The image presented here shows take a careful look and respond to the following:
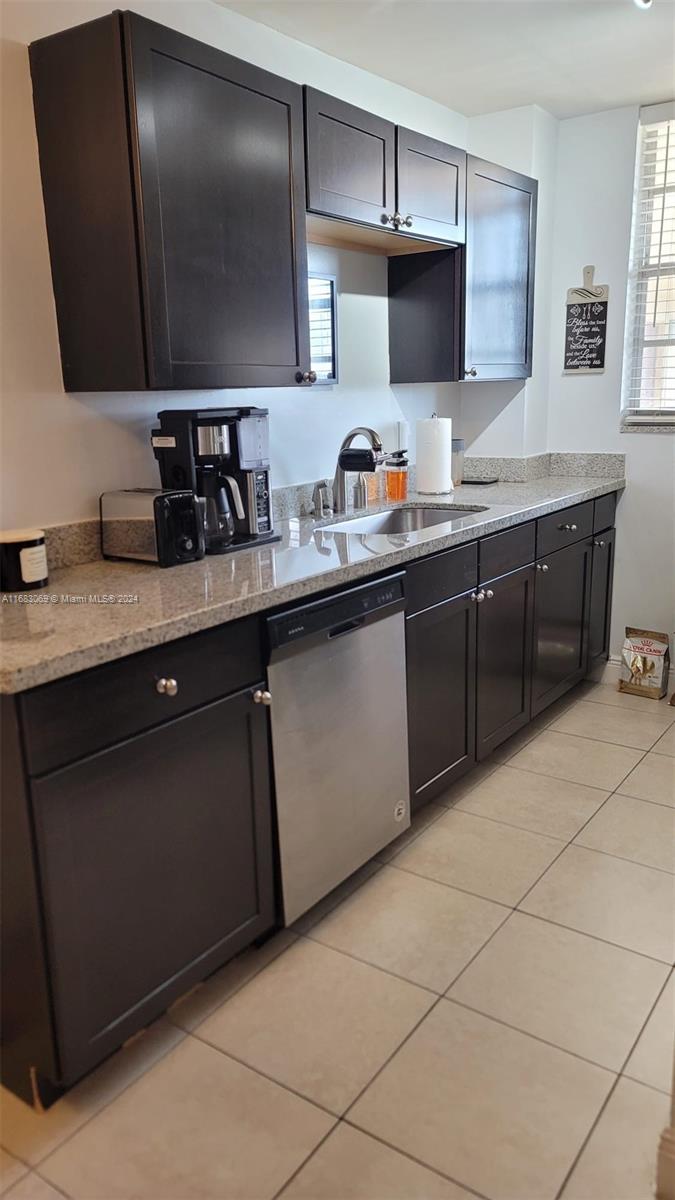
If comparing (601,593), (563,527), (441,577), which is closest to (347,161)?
(441,577)

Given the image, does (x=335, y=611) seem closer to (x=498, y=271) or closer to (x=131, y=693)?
(x=131, y=693)

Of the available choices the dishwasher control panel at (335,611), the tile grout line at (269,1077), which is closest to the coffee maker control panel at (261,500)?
the dishwasher control panel at (335,611)

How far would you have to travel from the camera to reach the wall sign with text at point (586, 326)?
3.67 metres

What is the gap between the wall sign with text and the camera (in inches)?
144

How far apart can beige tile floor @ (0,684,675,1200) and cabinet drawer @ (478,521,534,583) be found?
33.5 inches

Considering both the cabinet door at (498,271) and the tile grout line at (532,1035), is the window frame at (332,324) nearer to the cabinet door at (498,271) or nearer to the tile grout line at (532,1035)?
the cabinet door at (498,271)

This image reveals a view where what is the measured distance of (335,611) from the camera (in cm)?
206

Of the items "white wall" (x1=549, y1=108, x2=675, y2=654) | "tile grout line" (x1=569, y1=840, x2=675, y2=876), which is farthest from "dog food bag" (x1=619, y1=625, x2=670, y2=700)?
"tile grout line" (x1=569, y1=840, x2=675, y2=876)

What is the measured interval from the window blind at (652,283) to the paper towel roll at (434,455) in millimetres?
933

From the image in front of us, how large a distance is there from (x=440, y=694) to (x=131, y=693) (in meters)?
1.26

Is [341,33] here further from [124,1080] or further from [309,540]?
[124,1080]

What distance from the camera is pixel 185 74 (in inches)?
75.8

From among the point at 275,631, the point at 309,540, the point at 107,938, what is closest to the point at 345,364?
the point at 309,540

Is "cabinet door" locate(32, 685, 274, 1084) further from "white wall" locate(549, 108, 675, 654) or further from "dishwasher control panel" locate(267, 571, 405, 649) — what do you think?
"white wall" locate(549, 108, 675, 654)
